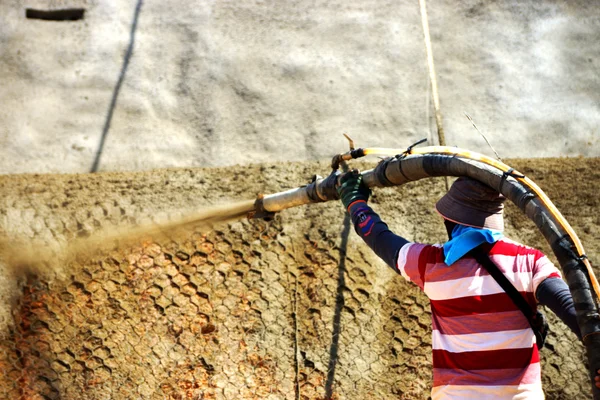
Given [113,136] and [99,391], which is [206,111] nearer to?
[113,136]

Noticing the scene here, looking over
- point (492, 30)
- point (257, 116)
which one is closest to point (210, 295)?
point (257, 116)

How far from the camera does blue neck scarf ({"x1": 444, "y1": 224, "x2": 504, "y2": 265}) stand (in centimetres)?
255

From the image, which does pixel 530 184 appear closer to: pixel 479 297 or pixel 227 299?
pixel 479 297

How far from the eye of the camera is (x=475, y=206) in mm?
2658

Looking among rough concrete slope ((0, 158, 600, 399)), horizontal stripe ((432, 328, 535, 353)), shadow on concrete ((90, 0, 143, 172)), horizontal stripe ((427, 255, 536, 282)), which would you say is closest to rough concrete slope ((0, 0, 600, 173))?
shadow on concrete ((90, 0, 143, 172))

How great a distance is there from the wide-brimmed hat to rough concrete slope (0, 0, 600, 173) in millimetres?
3380

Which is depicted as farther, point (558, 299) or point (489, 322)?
point (489, 322)

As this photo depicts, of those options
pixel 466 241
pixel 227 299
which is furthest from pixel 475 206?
pixel 227 299

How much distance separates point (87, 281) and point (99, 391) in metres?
0.88

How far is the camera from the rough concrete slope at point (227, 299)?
16.6 ft

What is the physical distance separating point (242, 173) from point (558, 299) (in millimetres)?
3864

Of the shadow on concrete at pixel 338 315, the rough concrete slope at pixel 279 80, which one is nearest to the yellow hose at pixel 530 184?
the shadow on concrete at pixel 338 315

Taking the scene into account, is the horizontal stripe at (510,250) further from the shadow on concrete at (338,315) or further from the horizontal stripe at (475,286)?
the shadow on concrete at (338,315)

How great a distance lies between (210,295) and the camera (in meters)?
5.34
